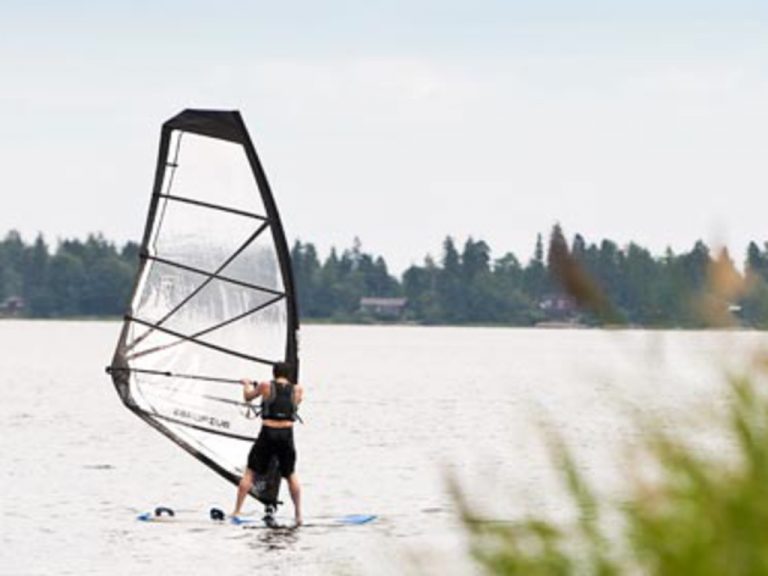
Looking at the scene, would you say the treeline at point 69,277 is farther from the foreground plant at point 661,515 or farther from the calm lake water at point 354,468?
the foreground plant at point 661,515

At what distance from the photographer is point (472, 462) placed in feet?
124

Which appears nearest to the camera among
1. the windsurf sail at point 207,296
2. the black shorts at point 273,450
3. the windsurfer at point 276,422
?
the windsurfer at point 276,422

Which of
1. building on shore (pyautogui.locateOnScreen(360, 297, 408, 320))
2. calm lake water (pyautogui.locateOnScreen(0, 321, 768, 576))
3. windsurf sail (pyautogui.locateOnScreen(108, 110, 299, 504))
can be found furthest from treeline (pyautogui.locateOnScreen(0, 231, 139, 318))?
windsurf sail (pyautogui.locateOnScreen(108, 110, 299, 504))

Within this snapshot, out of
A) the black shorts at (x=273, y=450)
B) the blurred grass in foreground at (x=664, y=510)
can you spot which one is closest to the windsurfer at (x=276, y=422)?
the black shorts at (x=273, y=450)

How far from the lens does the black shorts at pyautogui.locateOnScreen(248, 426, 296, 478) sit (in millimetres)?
17625

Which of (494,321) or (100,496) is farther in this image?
(494,321)

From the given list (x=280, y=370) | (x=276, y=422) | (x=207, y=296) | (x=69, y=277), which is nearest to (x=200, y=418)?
(x=207, y=296)

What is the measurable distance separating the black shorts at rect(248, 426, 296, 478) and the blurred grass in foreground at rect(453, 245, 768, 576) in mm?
13062

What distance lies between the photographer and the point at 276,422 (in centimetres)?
1753

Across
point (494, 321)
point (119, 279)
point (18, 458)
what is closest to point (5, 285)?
point (119, 279)

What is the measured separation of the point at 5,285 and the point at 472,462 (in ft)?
513

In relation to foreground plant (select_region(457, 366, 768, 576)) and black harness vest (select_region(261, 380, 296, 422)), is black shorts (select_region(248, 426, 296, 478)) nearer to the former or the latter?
black harness vest (select_region(261, 380, 296, 422))

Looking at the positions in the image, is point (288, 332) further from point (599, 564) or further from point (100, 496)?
point (599, 564)

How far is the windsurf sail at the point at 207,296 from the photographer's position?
20078 mm
